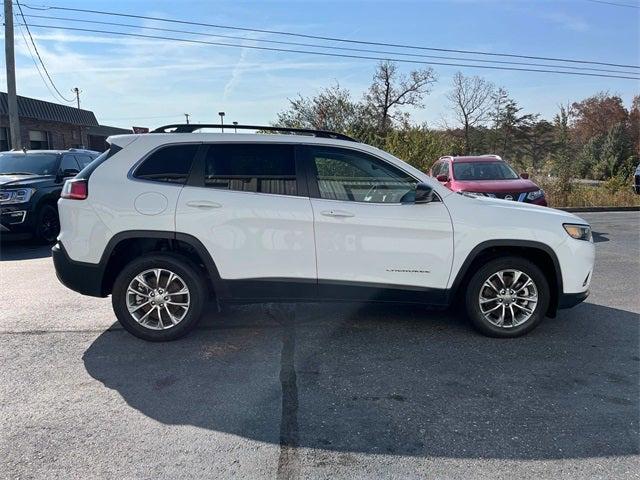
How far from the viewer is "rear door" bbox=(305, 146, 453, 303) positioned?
4.26m

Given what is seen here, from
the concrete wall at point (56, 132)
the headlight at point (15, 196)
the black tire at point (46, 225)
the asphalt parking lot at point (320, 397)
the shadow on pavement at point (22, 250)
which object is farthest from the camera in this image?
the concrete wall at point (56, 132)

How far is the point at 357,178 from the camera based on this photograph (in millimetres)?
4480

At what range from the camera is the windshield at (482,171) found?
11.0 metres

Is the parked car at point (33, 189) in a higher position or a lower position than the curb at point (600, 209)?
higher

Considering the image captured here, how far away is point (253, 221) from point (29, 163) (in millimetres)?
8364

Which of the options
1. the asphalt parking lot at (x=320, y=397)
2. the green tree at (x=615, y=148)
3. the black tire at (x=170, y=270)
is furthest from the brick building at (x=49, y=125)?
the green tree at (x=615, y=148)

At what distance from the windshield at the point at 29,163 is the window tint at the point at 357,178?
797 centimetres

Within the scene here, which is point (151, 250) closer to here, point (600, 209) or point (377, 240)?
point (377, 240)

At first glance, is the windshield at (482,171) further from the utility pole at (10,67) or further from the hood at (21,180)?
the utility pole at (10,67)

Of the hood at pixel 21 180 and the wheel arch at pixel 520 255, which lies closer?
the wheel arch at pixel 520 255

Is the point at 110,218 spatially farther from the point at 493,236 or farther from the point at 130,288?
the point at 493,236

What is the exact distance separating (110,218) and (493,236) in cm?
335

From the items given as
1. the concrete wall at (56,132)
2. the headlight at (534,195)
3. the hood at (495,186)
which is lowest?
the headlight at (534,195)

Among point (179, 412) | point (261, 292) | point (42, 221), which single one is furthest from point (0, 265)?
point (179, 412)
